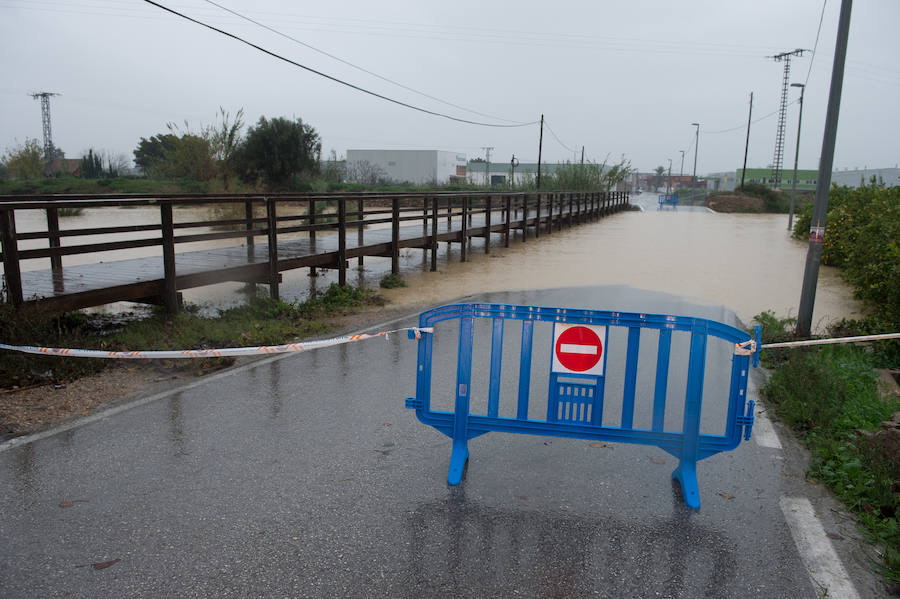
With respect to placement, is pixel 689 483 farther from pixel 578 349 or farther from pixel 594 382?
pixel 578 349

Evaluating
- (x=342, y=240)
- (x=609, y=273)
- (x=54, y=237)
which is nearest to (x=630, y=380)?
(x=54, y=237)

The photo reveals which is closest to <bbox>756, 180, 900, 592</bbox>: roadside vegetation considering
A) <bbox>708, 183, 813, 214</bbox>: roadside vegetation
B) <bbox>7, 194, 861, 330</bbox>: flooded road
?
<bbox>7, 194, 861, 330</bbox>: flooded road

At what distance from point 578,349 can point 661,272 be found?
37.0 feet

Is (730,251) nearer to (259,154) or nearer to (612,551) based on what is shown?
(612,551)

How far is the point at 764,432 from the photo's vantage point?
487 centimetres

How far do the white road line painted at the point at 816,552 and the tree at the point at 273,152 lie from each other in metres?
→ 41.4

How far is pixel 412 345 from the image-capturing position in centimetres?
736

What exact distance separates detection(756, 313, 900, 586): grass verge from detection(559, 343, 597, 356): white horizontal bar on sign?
1.63 m

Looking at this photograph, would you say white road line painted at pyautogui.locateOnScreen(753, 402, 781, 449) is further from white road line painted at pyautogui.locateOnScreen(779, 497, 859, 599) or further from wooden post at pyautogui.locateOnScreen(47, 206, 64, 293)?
wooden post at pyautogui.locateOnScreen(47, 206, 64, 293)

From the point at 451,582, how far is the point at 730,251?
18.7 meters

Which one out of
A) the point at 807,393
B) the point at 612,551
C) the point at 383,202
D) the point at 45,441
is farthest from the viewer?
the point at 383,202

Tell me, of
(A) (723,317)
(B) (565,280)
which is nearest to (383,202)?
(B) (565,280)

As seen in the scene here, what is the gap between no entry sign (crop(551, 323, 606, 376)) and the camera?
3.86 m

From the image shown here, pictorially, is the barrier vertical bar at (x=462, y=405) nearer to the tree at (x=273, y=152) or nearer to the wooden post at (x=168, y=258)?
the wooden post at (x=168, y=258)
